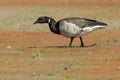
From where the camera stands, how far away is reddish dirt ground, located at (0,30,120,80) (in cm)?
1309

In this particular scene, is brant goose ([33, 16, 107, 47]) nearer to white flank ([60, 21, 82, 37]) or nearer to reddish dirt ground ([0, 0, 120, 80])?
white flank ([60, 21, 82, 37])

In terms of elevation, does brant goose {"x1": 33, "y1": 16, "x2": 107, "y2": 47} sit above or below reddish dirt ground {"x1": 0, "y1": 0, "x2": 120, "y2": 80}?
above

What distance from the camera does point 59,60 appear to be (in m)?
15.6

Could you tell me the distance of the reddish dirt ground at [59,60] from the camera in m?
13.1

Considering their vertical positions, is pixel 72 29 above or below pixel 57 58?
above

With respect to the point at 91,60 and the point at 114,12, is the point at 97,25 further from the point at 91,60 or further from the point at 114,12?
the point at 114,12

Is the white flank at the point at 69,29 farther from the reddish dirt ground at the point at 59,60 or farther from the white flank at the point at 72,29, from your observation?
the reddish dirt ground at the point at 59,60

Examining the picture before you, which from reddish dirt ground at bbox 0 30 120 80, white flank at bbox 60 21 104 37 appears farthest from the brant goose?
reddish dirt ground at bbox 0 30 120 80

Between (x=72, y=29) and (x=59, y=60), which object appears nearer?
(x=59, y=60)

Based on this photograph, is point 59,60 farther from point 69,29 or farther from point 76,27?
point 76,27

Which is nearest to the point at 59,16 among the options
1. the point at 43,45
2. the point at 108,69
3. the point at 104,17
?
the point at 104,17

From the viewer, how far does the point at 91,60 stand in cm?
1545

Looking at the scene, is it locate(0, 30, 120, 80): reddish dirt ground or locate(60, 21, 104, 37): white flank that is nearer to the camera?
Result: locate(0, 30, 120, 80): reddish dirt ground

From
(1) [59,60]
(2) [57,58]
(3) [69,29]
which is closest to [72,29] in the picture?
(3) [69,29]
